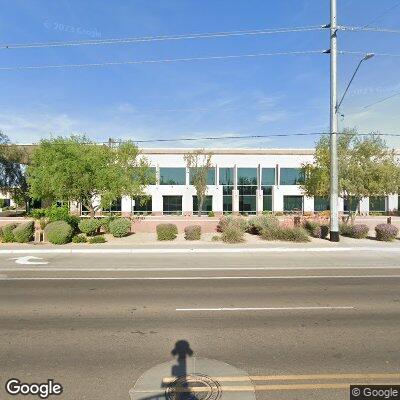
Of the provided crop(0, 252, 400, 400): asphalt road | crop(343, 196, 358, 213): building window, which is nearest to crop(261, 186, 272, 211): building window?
crop(343, 196, 358, 213): building window

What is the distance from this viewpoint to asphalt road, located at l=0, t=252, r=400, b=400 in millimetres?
4402

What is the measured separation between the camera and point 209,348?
525cm

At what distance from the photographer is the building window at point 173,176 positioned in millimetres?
48875

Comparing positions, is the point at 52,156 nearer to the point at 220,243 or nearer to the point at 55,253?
the point at 55,253

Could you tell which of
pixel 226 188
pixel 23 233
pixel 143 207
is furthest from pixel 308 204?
pixel 23 233

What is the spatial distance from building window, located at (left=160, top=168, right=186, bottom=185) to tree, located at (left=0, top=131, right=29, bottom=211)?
61.4 feet

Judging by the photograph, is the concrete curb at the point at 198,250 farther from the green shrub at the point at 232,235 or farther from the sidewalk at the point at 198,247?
the green shrub at the point at 232,235

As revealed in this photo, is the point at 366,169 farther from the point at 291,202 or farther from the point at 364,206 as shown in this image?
the point at 364,206

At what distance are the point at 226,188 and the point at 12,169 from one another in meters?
29.4

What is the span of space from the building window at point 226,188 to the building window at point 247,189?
1.58 m

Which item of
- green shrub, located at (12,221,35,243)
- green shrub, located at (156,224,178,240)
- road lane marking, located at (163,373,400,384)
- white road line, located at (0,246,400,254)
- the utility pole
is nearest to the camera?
road lane marking, located at (163,373,400,384)

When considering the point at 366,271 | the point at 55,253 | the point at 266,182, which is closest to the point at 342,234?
the point at 366,271

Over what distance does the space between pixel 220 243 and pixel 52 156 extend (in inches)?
551

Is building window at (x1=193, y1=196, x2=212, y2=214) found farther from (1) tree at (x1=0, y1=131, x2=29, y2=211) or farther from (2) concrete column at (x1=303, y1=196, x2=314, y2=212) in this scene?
(1) tree at (x1=0, y1=131, x2=29, y2=211)
